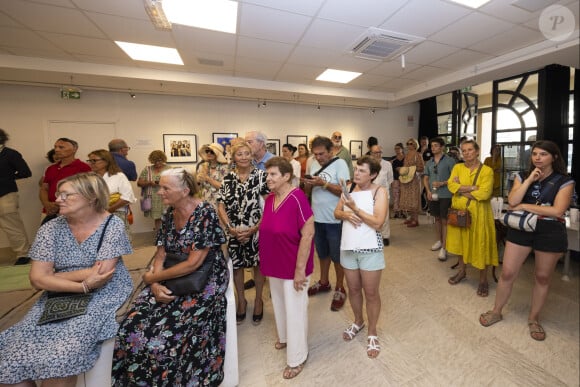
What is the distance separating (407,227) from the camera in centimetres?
516

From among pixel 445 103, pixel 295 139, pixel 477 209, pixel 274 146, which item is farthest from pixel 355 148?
pixel 477 209

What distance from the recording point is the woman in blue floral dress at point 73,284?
127cm

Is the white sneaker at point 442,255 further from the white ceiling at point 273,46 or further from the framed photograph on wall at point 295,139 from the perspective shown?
the framed photograph on wall at point 295,139

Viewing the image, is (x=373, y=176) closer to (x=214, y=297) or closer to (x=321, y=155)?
(x=321, y=155)

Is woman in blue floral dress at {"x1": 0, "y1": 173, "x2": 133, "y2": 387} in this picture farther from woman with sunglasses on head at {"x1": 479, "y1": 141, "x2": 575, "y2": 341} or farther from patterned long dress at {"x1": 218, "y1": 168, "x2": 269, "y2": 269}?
woman with sunglasses on head at {"x1": 479, "y1": 141, "x2": 575, "y2": 341}

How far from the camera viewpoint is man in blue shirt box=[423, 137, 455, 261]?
3.37m

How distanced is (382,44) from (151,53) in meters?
3.14

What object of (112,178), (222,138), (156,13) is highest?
(156,13)

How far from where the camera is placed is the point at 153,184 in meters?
3.97

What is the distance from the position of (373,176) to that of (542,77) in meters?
4.17

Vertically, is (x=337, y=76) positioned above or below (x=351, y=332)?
above

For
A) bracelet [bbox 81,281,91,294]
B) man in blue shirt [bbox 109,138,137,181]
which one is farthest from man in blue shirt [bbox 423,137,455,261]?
man in blue shirt [bbox 109,138,137,181]

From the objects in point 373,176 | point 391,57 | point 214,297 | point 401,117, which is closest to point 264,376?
point 214,297

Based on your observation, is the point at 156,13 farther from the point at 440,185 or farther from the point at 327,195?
the point at 440,185
